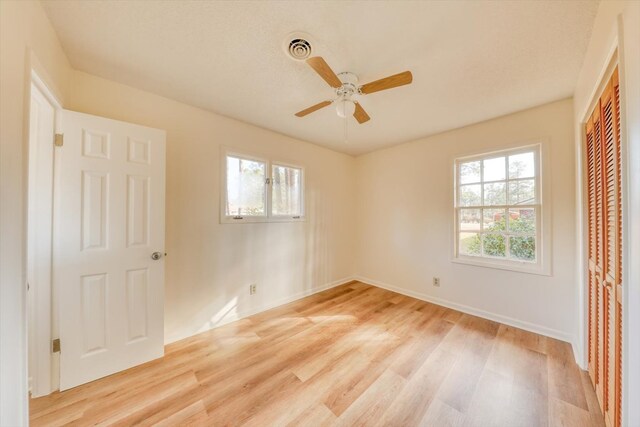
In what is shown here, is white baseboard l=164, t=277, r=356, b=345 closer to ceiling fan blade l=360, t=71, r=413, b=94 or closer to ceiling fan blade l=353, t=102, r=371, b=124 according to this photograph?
ceiling fan blade l=353, t=102, r=371, b=124

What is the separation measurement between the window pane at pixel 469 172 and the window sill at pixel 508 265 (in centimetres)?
103

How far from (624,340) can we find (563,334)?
193 centimetres

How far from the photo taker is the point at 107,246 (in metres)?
1.80

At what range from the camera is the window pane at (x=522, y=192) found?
8.37 ft

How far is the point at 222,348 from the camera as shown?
2.19 m

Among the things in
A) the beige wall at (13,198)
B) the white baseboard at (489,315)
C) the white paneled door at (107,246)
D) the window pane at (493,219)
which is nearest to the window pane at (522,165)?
the window pane at (493,219)

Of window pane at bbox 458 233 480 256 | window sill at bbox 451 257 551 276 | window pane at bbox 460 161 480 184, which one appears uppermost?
window pane at bbox 460 161 480 184

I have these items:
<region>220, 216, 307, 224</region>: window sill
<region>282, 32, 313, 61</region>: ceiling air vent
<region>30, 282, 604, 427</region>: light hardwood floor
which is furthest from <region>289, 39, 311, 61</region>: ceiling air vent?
<region>30, 282, 604, 427</region>: light hardwood floor

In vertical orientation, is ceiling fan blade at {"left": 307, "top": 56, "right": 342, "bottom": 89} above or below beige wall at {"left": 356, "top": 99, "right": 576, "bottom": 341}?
above

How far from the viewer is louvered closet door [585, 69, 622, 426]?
1.16 m

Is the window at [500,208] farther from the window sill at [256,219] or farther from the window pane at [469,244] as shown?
the window sill at [256,219]

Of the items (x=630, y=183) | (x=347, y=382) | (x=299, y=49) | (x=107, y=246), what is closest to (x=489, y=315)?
(x=347, y=382)

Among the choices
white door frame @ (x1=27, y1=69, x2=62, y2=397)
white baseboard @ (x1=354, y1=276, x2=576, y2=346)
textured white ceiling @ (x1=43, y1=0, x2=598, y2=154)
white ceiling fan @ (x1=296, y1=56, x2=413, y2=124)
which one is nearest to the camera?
textured white ceiling @ (x1=43, y1=0, x2=598, y2=154)

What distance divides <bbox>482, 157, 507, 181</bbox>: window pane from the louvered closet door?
1001 millimetres
